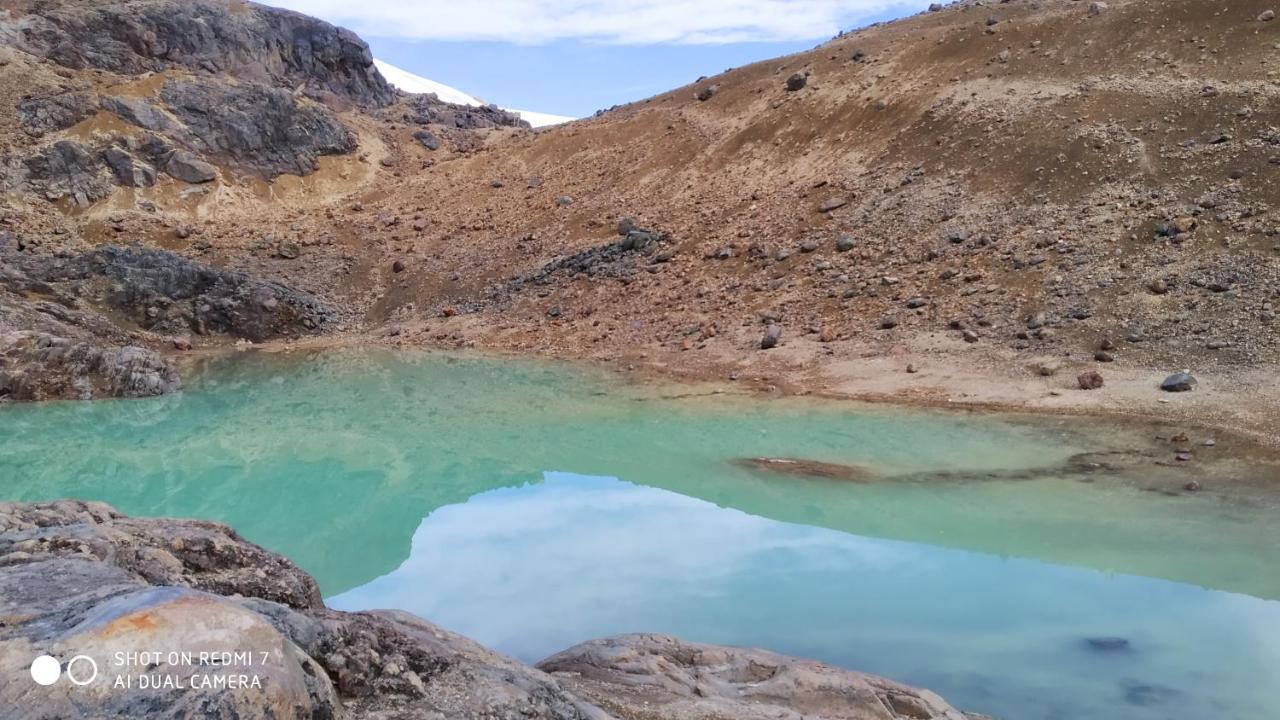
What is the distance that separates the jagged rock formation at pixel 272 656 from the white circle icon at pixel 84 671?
0.02m

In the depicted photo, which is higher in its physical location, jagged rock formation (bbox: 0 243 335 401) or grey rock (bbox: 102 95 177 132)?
grey rock (bbox: 102 95 177 132)

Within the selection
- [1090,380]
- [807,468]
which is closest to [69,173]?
[807,468]

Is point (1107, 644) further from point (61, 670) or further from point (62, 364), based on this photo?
point (62, 364)

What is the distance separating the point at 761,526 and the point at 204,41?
36.6 m

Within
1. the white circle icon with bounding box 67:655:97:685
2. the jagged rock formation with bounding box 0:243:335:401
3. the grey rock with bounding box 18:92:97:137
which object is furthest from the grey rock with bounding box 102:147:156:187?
the white circle icon with bounding box 67:655:97:685

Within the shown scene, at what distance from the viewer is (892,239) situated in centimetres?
2270

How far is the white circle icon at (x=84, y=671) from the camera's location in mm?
3053

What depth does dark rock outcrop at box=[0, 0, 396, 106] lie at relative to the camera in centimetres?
3452

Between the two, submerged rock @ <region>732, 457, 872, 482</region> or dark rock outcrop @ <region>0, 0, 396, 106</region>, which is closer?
submerged rock @ <region>732, 457, 872, 482</region>

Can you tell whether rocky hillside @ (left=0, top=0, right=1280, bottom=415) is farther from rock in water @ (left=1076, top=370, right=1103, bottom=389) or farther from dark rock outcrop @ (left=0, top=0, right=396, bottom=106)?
dark rock outcrop @ (left=0, top=0, right=396, bottom=106)

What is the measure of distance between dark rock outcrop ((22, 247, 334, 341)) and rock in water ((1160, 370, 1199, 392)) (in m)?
21.7

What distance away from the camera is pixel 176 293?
85.4 feet

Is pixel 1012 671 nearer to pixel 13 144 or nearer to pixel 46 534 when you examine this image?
pixel 46 534

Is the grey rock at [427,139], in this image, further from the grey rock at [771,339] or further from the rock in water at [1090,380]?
the rock in water at [1090,380]
